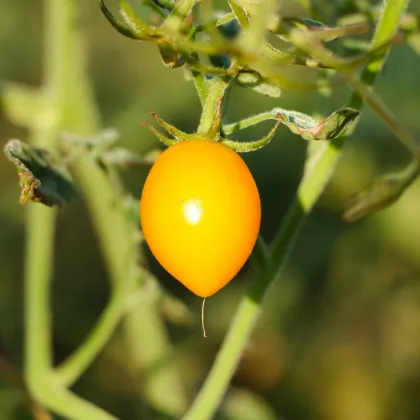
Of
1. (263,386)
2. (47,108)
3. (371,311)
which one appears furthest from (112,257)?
(371,311)

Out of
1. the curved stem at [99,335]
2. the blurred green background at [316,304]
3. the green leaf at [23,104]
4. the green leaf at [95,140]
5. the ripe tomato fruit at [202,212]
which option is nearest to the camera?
the ripe tomato fruit at [202,212]

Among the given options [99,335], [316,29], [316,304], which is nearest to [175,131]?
[316,29]

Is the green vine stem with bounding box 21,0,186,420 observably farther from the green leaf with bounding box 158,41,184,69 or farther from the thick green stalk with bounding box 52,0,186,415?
the green leaf with bounding box 158,41,184,69

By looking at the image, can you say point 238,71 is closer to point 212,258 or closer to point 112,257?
point 212,258

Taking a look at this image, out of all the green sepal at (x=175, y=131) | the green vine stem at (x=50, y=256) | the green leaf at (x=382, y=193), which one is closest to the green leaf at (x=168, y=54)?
the green sepal at (x=175, y=131)

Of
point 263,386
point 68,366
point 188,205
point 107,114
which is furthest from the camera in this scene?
point 107,114

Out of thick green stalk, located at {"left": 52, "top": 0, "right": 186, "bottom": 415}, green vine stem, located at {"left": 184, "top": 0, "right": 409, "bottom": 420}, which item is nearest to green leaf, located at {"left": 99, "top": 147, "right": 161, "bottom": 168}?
green vine stem, located at {"left": 184, "top": 0, "right": 409, "bottom": 420}

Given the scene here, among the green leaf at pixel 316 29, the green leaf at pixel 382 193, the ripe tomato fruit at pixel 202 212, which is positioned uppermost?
the green leaf at pixel 316 29

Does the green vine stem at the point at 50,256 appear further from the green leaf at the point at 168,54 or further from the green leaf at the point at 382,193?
the green leaf at the point at 168,54
